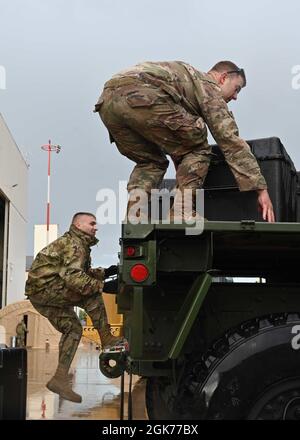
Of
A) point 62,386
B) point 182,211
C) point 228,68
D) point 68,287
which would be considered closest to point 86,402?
point 62,386

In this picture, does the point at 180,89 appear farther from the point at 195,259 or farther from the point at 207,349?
the point at 207,349

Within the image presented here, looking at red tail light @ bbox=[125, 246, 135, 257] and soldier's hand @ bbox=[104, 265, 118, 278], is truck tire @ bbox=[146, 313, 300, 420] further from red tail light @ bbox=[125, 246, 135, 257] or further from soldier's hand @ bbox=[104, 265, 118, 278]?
soldier's hand @ bbox=[104, 265, 118, 278]

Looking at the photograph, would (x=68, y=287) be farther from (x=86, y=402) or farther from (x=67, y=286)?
(x=86, y=402)

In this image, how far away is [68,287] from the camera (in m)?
5.72

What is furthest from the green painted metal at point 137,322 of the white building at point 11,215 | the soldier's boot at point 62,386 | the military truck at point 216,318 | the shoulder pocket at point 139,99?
the white building at point 11,215

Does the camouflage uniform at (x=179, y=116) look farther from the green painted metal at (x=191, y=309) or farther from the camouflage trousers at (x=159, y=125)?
the green painted metal at (x=191, y=309)

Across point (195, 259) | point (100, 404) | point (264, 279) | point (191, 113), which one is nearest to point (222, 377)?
point (195, 259)

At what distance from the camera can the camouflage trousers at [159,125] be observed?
3725mm

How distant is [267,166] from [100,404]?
3.89 m

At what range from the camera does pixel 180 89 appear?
3.84 metres

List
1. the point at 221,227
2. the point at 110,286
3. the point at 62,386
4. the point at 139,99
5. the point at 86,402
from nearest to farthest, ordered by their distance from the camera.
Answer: the point at 221,227 → the point at 139,99 → the point at 110,286 → the point at 62,386 → the point at 86,402

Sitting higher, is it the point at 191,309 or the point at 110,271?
the point at 110,271

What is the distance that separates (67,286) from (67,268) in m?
0.17

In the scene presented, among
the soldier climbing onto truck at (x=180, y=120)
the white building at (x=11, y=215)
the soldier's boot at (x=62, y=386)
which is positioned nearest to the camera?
the soldier climbing onto truck at (x=180, y=120)
